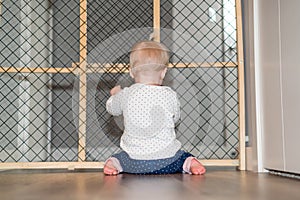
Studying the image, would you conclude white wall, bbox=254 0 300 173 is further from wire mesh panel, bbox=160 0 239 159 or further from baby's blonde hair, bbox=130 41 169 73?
baby's blonde hair, bbox=130 41 169 73

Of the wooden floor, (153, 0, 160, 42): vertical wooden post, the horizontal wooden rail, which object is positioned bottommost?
the wooden floor

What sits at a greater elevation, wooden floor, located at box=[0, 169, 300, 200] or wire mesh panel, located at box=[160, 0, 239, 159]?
wire mesh panel, located at box=[160, 0, 239, 159]

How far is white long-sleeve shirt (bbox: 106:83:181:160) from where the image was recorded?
4.47 ft

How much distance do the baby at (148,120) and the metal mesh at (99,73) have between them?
0.09 meters

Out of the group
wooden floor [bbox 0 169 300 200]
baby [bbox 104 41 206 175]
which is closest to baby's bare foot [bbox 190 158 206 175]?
baby [bbox 104 41 206 175]

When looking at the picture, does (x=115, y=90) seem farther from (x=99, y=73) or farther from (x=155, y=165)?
(x=155, y=165)

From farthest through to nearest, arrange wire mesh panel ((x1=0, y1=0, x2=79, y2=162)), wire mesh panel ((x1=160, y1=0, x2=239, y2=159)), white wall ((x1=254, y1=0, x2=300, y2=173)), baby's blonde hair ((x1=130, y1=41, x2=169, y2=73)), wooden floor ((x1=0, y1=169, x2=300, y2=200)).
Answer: wire mesh panel ((x1=0, y1=0, x2=79, y2=162)) → wire mesh panel ((x1=160, y1=0, x2=239, y2=159)) → baby's blonde hair ((x1=130, y1=41, x2=169, y2=73)) → white wall ((x1=254, y1=0, x2=300, y2=173)) → wooden floor ((x1=0, y1=169, x2=300, y2=200))

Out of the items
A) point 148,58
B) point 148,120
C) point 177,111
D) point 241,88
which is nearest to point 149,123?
point 148,120

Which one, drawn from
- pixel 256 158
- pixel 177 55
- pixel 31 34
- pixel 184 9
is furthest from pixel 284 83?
pixel 31 34

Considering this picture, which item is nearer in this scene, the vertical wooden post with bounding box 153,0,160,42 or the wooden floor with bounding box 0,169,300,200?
the wooden floor with bounding box 0,169,300,200

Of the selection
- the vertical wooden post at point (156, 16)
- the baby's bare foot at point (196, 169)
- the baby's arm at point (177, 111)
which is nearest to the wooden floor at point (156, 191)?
the baby's bare foot at point (196, 169)

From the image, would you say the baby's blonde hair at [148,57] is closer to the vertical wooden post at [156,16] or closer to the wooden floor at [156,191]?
the vertical wooden post at [156,16]

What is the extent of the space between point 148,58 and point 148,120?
0.21 m

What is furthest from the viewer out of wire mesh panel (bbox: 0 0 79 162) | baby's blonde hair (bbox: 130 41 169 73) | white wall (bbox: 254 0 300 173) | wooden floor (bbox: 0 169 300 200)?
wire mesh panel (bbox: 0 0 79 162)
